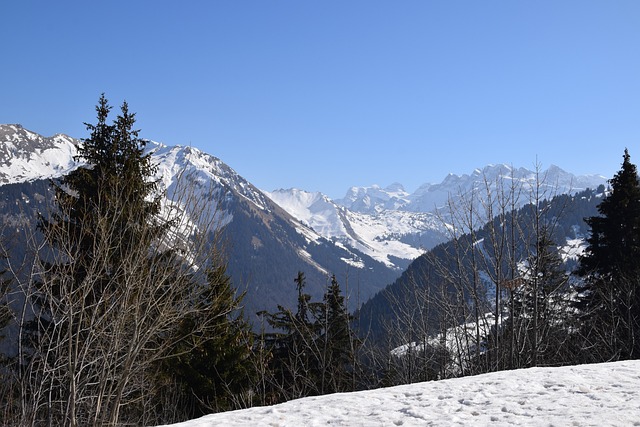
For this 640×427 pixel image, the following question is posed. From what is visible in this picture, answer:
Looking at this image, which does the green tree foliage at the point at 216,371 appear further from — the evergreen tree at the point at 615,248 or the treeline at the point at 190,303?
the evergreen tree at the point at 615,248

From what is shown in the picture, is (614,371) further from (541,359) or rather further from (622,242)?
(622,242)

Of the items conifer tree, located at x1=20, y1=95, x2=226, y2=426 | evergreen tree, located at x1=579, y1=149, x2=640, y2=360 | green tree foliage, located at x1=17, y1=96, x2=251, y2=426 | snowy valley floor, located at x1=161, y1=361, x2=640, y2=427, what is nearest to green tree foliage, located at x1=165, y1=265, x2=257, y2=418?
green tree foliage, located at x1=17, y1=96, x2=251, y2=426

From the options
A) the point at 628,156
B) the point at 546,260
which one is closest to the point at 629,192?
the point at 628,156

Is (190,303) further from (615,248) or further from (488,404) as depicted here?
(615,248)

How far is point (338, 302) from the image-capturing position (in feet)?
77.5

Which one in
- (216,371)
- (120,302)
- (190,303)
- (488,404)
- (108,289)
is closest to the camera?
(488,404)

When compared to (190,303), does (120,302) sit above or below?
below

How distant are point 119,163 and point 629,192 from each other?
67.5ft

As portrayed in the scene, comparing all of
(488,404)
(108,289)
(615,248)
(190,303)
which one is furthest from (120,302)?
(615,248)

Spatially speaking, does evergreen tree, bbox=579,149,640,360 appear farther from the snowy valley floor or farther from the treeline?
the snowy valley floor

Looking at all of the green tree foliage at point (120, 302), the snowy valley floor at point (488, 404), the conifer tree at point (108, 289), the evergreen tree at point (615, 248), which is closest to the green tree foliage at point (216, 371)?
the green tree foliage at point (120, 302)

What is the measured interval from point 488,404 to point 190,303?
22.2 ft

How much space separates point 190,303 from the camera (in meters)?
11.3

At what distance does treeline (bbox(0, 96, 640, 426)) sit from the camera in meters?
8.20
